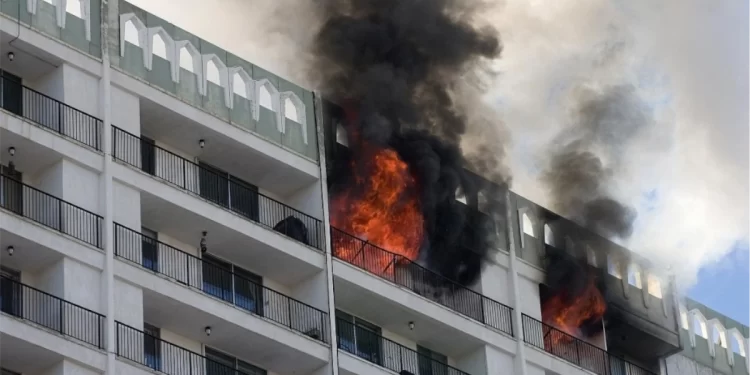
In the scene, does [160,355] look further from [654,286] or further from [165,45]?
[654,286]

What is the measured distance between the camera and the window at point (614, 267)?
231 ft

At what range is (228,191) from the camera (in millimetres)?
62312

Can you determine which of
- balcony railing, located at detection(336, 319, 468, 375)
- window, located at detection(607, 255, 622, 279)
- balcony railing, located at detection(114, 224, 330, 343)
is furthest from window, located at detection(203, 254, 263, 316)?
window, located at detection(607, 255, 622, 279)

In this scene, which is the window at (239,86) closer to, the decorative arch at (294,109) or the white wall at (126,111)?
the decorative arch at (294,109)

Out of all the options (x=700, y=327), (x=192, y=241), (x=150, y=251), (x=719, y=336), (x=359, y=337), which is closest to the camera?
(x=150, y=251)

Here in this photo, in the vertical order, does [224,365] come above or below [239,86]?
below

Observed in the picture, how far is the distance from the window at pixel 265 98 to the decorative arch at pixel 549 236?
10.8 metres

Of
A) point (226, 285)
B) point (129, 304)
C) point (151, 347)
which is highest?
point (226, 285)

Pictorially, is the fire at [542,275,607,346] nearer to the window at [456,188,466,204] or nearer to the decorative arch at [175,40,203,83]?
the window at [456,188,466,204]

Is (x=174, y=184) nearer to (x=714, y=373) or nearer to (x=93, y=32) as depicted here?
(x=93, y=32)

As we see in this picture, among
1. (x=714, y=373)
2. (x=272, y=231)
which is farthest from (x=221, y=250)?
(x=714, y=373)

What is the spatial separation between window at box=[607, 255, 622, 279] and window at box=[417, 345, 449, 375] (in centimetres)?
806

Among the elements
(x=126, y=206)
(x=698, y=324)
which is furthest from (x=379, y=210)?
(x=698, y=324)

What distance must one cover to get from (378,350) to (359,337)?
69 centimetres
